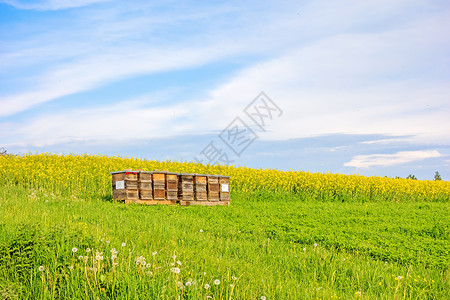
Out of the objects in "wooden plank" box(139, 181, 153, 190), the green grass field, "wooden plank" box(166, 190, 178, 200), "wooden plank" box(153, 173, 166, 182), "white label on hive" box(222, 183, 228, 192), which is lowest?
the green grass field

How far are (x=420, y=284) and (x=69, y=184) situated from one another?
55.1 feet

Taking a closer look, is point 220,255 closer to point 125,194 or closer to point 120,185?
point 125,194

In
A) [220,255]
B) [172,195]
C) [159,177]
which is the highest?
[159,177]

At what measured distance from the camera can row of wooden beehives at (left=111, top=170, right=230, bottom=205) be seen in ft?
56.1

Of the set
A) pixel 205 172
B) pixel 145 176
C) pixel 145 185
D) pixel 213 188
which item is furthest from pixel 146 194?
pixel 205 172

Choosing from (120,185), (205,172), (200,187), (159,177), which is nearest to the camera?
(120,185)

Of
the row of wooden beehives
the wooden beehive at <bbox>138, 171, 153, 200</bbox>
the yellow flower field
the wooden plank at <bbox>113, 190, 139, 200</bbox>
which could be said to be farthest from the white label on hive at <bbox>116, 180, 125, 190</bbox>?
the yellow flower field

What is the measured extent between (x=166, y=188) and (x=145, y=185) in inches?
40.6

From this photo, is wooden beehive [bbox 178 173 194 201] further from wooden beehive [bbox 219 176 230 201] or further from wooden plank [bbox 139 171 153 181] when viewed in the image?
wooden beehive [bbox 219 176 230 201]

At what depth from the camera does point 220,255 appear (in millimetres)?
7941

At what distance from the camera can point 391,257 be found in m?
10.3

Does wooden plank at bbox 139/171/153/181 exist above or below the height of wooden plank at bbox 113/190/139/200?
above

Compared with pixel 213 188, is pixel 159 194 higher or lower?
lower

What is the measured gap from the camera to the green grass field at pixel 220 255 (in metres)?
5.44
